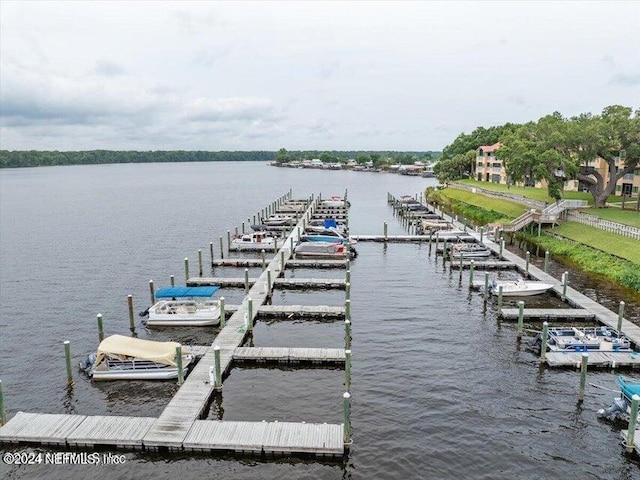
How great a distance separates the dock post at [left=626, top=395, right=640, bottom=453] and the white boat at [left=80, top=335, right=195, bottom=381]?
21.0 meters

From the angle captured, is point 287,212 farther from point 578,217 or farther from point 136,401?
point 136,401

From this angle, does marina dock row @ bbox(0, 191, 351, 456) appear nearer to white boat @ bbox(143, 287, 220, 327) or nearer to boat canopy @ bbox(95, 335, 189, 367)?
boat canopy @ bbox(95, 335, 189, 367)

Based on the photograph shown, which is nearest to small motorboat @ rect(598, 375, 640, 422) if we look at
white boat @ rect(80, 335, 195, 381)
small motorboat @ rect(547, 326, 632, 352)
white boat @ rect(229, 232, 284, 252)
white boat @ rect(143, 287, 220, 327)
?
small motorboat @ rect(547, 326, 632, 352)

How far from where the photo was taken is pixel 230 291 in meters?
44.0

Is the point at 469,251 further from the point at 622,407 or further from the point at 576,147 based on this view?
the point at 622,407

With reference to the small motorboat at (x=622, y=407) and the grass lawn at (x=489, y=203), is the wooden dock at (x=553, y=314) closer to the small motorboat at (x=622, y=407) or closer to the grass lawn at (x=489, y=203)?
the small motorboat at (x=622, y=407)

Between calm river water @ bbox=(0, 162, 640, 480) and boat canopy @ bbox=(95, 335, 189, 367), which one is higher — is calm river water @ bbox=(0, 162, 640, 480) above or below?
below

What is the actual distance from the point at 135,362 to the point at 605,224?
49315 mm

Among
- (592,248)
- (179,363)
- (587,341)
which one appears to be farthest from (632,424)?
(592,248)

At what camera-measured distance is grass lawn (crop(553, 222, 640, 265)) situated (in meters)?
46.5

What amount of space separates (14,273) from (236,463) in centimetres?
4444

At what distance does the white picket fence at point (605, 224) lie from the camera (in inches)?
1947

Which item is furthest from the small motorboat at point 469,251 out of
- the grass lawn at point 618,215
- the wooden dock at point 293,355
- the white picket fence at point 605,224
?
the wooden dock at point 293,355

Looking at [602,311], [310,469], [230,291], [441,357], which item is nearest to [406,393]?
[441,357]
